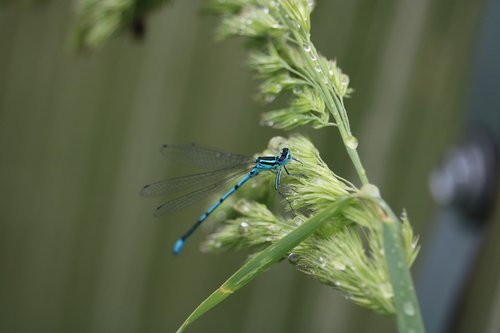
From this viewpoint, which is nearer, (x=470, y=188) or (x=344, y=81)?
(x=344, y=81)

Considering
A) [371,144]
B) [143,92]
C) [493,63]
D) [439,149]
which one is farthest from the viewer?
[143,92]

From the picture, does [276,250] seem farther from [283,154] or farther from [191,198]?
[191,198]

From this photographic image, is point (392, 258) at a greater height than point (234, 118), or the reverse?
point (234, 118)

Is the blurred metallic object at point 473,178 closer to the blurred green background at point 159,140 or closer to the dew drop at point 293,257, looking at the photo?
the blurred green background at point 159,140

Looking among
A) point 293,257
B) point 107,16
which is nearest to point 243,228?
point 293,257

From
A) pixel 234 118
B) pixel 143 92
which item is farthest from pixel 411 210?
pixel 143 92

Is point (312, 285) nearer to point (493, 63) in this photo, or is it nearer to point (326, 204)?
point (493, 63)

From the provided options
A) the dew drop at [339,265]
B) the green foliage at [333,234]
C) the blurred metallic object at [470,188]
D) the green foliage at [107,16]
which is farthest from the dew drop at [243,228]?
the blurred metallic object at [470,188]
